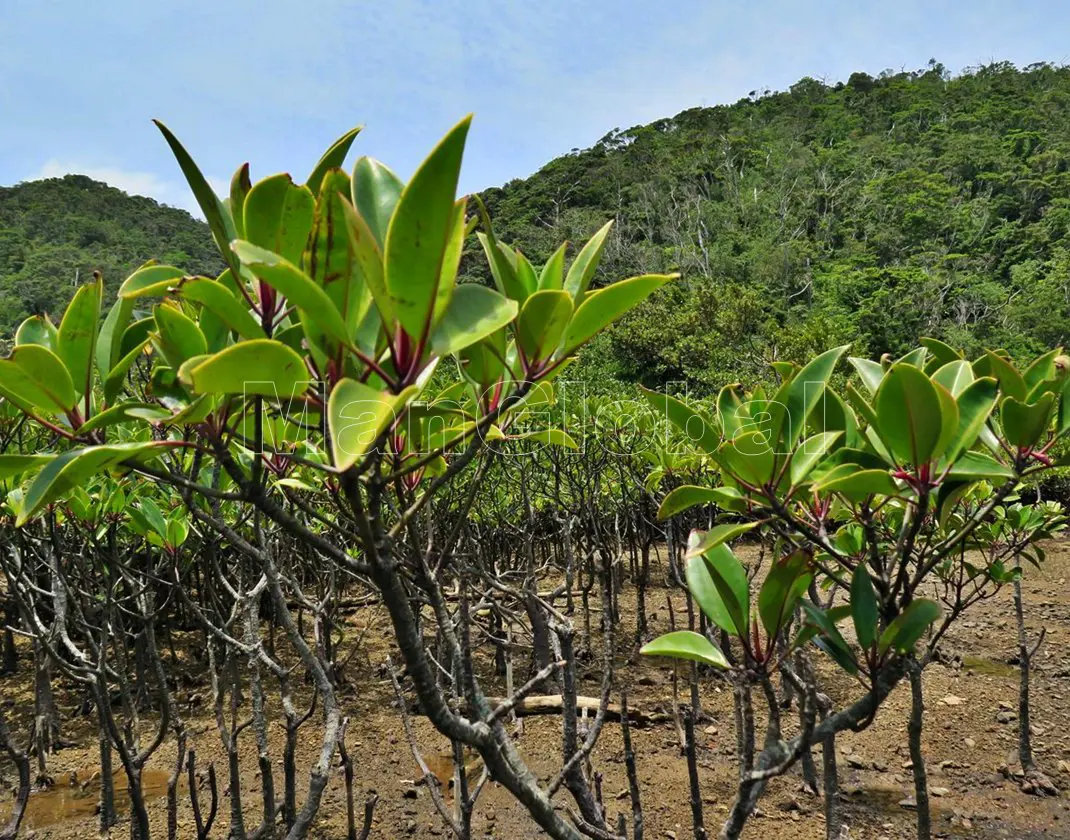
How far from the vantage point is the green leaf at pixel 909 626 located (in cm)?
86

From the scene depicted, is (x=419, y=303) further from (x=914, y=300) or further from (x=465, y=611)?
(x=914, y=300)

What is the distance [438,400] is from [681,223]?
47.1m

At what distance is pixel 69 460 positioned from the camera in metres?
0.61

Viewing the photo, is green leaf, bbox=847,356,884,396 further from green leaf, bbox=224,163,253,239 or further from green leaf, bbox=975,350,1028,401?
green leaf, bbox=224,163,253,239

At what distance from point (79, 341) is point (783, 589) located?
2.95ft

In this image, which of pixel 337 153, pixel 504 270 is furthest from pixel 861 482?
pixel 337 153

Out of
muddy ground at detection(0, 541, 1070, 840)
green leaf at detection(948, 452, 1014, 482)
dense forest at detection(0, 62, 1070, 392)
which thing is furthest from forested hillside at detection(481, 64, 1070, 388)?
green leaf at detection(948, 452, 1014, 482)

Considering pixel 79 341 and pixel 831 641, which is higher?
pixel 79 341

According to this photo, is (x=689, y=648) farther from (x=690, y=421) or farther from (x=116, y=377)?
(x=116, y=377)

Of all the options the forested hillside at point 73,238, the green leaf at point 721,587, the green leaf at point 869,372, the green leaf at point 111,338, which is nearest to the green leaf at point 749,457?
the green leaf at point 721,587

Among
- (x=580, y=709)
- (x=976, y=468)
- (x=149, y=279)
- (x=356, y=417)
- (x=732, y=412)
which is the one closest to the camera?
(x=356, y=417)

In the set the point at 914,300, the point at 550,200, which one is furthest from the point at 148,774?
the point at 550,200

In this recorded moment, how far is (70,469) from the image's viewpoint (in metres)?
0.59

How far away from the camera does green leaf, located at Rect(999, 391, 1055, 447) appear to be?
2.96 ft
